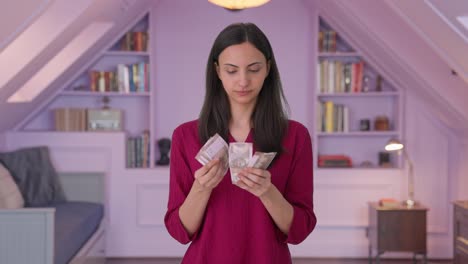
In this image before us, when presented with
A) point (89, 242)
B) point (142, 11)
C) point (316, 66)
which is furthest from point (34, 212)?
point (316, 66)

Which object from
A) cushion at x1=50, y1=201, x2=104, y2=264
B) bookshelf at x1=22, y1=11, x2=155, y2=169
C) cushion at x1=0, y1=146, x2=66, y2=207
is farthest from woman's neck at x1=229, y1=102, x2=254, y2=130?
bookshelf at x1=22, y1=11, x2=155, y2=169

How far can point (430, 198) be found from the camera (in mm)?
5273

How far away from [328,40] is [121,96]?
2021 mm

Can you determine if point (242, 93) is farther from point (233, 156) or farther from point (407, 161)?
point (407, 161)

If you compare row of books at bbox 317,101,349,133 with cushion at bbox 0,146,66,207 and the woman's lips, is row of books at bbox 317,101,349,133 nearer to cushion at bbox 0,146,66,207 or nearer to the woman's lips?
cushion at bbox 0,146,66,207

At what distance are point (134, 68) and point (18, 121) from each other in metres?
1.13

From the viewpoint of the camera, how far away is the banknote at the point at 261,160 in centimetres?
138

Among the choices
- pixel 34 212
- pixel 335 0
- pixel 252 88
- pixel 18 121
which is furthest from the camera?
pixel 18 121

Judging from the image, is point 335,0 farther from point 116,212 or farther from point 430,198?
point 116,212

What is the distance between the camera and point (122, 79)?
209 inches

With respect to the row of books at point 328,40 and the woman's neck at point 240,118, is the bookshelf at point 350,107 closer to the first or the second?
the row of books at point 328,40

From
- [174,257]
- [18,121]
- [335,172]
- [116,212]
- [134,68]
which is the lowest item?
[174,257]

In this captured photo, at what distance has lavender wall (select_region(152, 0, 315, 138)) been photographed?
18.2ft

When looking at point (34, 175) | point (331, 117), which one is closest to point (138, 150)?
point (34, 175)
